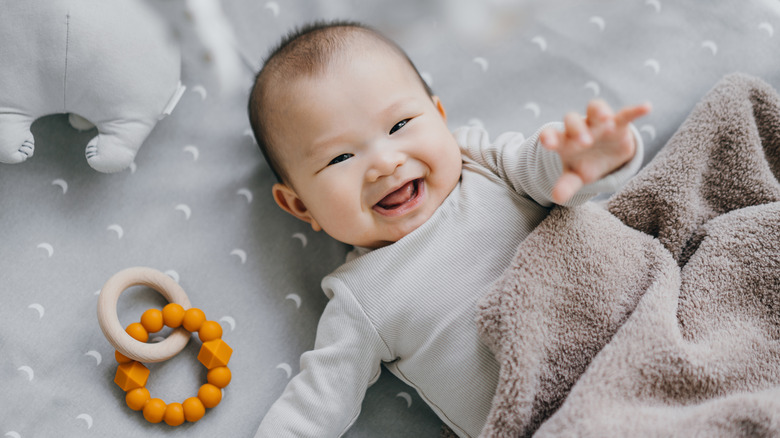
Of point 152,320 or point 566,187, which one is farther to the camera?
point 152,320

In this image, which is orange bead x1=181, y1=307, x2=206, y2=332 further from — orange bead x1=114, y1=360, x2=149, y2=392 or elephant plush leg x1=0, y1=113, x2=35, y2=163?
elephant plush leg x1=0, y1=113, x2=35, y2=163

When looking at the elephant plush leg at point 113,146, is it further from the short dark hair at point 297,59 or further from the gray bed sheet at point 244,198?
the short dark hair at point 297,59

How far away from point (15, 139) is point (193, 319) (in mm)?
430

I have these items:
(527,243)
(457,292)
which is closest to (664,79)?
(527,243)

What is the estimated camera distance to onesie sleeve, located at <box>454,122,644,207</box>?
32.0 inches

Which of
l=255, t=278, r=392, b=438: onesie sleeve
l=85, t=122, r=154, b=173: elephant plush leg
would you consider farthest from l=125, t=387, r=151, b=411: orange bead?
l=85, t=122, r=154, b=173: elephant plush leg

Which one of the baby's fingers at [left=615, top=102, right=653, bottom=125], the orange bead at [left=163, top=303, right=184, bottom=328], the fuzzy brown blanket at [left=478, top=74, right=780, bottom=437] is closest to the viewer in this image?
the baby's fingers at [left=615, top=102, right=653, bottom=125]

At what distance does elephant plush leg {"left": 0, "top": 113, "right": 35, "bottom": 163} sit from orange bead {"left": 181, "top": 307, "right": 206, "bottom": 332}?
392 millimetres

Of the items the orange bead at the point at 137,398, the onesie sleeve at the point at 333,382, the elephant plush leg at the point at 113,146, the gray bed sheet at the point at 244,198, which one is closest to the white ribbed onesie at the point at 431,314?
the onesie sleeve at the point at 333,382

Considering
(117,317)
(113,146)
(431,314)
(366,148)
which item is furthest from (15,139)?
(431,314)

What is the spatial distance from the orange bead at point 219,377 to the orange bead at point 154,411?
3.5 inches

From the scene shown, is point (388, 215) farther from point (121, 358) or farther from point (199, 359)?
point (121, 358)

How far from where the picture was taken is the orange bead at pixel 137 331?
1.01m

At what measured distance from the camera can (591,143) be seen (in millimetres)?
728
